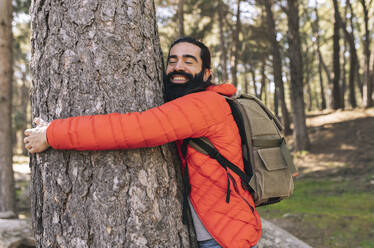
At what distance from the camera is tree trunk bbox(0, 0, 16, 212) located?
6.36 metres

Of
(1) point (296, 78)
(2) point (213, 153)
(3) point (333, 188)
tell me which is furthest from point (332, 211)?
(1) point (296, 78)

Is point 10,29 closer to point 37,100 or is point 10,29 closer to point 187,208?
point 37,100

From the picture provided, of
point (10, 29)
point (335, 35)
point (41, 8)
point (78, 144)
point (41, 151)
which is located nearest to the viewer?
point (78, 144)

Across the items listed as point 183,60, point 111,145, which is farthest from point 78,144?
point 183,60

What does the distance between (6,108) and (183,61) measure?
18.1 ft

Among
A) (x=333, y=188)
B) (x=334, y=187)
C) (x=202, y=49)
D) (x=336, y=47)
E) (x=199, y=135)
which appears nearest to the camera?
(x=199, y=135)

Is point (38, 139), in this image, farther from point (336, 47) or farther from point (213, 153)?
point (336, 47)

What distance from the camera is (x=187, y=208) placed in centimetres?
211

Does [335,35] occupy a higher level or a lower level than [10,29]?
higher

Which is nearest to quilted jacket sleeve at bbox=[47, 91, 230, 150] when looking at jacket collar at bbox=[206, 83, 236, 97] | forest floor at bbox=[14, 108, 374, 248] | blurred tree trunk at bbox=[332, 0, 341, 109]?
jacket collar at bbox=[206, 83, 236, 97]

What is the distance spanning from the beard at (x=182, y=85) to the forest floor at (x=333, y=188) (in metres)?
4.03

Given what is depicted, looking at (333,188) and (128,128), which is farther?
(333,188)

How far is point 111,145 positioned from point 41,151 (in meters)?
0.48

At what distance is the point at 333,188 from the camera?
30.8 feet
